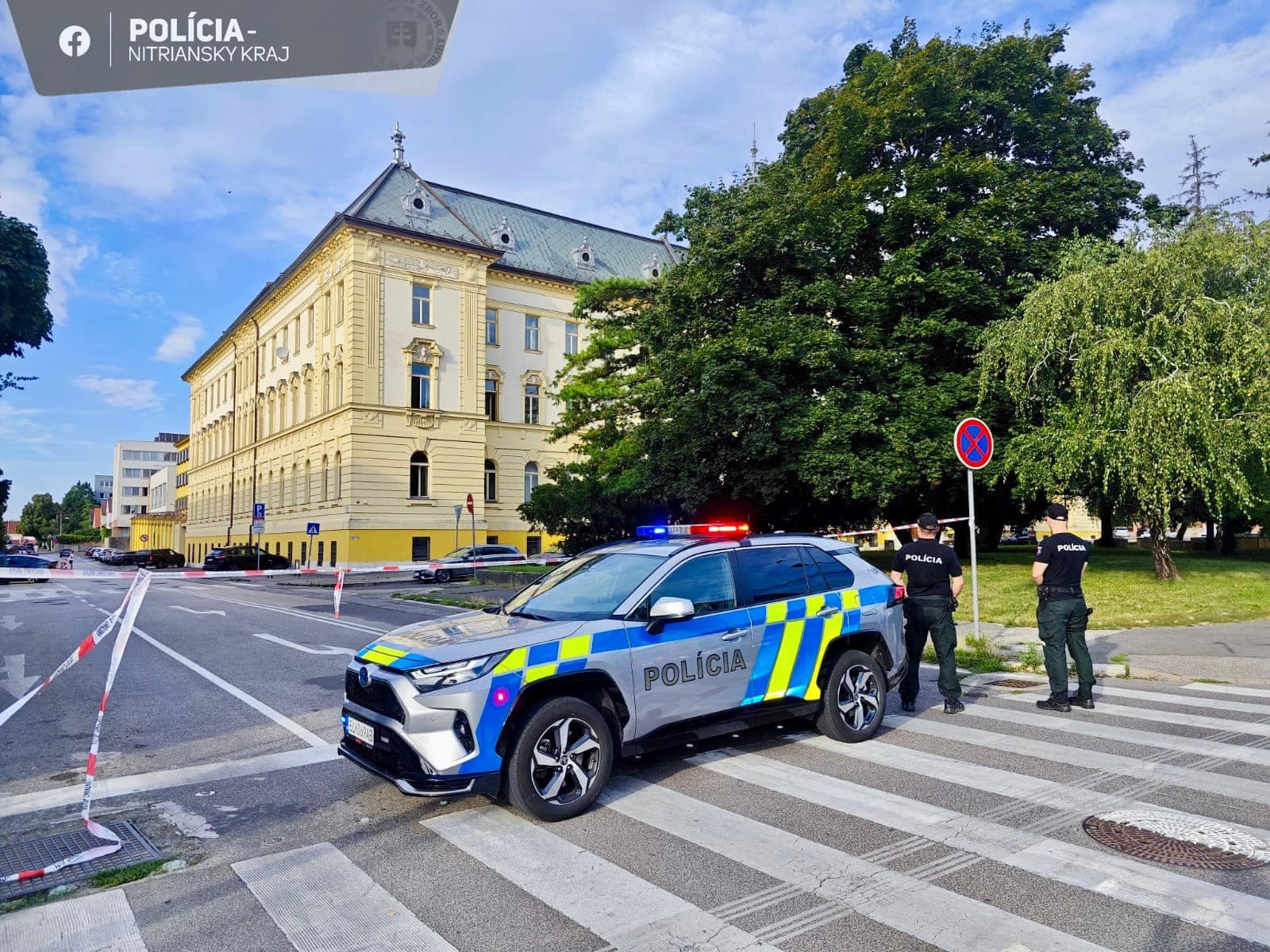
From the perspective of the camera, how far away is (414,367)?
4606 centimetres

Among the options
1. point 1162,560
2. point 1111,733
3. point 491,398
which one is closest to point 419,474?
point 491,398

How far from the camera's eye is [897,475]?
21094mm

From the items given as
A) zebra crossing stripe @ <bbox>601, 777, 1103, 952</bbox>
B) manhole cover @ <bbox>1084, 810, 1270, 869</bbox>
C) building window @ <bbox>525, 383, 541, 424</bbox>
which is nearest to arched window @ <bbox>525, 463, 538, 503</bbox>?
building window @ <bbox>525, 383, 541, 424</bbox>

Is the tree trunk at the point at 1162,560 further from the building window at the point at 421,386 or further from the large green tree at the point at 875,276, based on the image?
the building window at the point at 421,386

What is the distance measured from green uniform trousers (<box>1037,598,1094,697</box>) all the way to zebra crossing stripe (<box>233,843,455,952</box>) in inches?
250

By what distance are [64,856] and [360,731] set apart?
159cm

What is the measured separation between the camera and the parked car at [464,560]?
114 ft

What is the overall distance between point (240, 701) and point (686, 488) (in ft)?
57.8

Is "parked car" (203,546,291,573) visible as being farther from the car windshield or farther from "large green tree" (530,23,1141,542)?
the car windshield

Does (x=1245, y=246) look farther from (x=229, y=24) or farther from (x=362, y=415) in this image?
(x=362, y=415)

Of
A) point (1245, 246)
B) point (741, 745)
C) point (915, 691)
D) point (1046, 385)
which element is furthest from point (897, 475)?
point (741, 745)

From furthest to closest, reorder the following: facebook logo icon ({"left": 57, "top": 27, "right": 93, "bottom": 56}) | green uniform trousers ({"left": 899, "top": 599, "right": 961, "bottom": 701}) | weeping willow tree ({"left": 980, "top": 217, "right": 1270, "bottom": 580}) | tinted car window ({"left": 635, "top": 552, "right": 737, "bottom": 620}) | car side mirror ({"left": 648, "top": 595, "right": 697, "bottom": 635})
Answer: weeping willow tree ({"left": 980, "top": 217, "right": 1270, "bottom": 580}), facebook logo icon ({"left": 57, "top": 27, "right": 93, "bottom": 56}), green uniform trousers ({"left": 899, "top": 599, "right": 961, "bottom": 701}), tinted car window ({"left": 635, "top": 552, "right": 737, "bottom": 620}), car side mirror ({"left": 648, "top": 595, "right": 697, "bottom": 635})

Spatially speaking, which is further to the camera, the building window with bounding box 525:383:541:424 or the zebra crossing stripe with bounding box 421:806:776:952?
the building window with bounding box 525:383:541:424

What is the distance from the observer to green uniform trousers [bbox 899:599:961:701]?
7.75 meters
